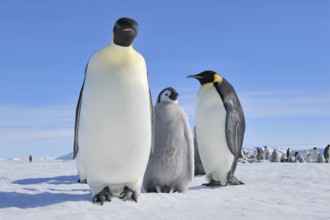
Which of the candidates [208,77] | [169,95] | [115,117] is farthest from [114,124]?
[208,77]

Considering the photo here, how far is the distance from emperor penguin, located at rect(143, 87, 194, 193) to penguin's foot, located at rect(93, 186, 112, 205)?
1253 mm

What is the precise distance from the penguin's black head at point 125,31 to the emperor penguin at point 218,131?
3.20 meters

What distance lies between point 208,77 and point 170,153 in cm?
246

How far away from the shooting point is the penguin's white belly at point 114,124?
4848 millimetres

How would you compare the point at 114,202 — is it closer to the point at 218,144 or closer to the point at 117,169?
the point at 117,169

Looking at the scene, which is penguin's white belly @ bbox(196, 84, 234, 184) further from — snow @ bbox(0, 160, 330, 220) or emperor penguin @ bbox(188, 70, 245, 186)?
snow @ bbox(0, 160, 330, 220)

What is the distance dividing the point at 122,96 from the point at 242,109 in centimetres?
404

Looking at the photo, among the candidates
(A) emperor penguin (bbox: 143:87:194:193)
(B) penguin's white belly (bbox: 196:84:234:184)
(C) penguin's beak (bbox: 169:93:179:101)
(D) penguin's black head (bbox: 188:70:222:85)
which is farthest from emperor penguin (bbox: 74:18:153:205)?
(D) penguin's black head (bbox: 188:70:222:85)

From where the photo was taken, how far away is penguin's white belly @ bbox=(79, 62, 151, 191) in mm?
4848

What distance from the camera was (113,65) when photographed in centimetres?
491

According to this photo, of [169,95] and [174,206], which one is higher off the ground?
[169,95]

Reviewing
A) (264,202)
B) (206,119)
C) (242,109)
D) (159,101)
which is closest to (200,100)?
(206,119)

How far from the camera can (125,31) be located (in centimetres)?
492

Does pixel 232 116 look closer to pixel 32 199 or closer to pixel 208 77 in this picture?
pixel 208 77
